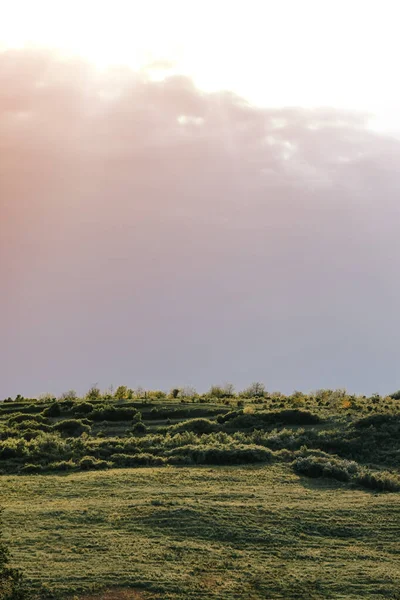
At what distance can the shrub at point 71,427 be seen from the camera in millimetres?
48250

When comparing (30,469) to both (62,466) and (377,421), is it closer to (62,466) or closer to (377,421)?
(62,466)

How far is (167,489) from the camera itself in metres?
30.3

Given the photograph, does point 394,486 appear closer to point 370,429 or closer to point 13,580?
point 370,429

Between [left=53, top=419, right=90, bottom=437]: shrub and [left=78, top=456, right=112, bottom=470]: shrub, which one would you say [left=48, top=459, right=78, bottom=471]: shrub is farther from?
[left=53, top=419, right=90, bottom=437]: shrub

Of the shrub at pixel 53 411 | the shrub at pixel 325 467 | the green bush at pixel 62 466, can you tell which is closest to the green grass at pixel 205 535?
the shrub at pixel 325 467

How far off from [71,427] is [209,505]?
23494 millimetres

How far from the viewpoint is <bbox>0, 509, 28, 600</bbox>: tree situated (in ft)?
61.8

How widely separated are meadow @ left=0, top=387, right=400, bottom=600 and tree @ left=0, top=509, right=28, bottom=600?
1.77 ft

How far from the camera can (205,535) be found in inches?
970

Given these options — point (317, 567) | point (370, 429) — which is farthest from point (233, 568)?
point (370, 429)

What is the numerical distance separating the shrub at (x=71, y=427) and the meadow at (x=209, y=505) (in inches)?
3.4

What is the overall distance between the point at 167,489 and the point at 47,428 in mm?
20917

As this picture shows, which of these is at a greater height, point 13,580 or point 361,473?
point 361,473

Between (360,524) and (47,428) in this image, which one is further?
(47,428)
